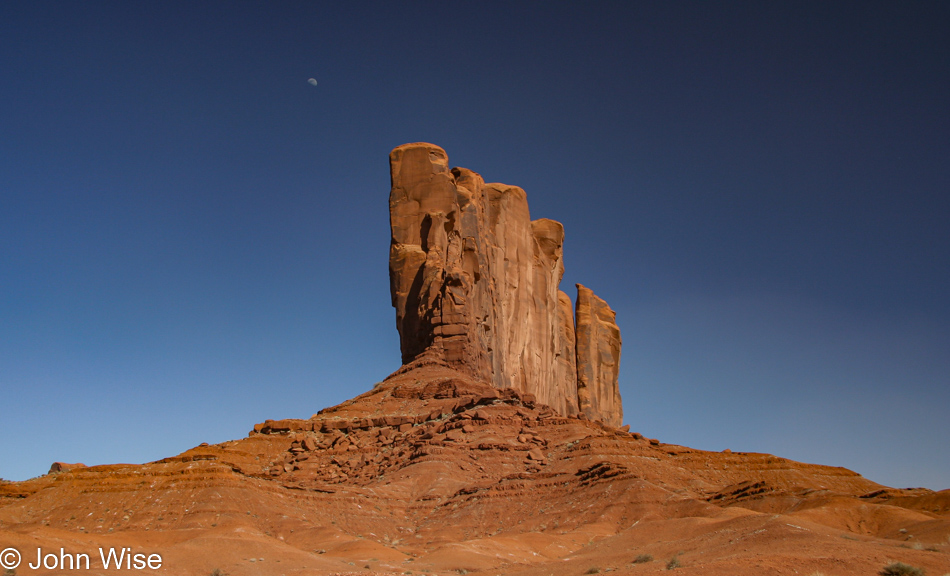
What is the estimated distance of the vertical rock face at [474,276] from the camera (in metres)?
60.2

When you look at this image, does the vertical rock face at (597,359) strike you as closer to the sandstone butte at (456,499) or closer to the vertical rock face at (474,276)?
the vertical rock face at (474,276)

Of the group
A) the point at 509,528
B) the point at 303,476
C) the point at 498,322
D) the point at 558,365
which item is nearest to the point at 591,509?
the point at 509,528

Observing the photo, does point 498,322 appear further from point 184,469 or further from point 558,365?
point 184,469

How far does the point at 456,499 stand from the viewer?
37.3 m

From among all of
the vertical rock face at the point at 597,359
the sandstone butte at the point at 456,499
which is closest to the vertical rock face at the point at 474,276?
the sandstone butte at the point at 456,499

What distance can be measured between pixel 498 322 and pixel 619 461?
3596 cm

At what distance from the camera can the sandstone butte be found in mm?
25594

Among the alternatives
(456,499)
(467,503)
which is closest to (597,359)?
(456,499)

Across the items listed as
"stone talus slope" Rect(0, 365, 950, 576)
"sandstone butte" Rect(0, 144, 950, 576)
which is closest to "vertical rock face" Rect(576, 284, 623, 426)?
"sandstone butte" Rect(0, 144, 950, 576)

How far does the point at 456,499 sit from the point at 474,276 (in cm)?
3267

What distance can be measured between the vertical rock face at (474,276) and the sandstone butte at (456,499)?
378mm

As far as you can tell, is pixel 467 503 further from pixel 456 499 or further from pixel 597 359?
pixel 597 359

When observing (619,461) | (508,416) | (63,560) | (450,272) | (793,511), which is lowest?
(63,560)

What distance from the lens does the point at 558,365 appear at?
327ft
